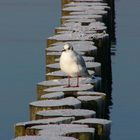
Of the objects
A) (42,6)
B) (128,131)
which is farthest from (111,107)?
(42,6)

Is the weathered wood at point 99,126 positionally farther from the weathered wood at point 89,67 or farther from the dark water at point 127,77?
the dark water at point 127,77

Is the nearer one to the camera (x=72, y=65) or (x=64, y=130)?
(x=64, y=130)

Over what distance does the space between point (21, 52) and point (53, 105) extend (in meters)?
8.70

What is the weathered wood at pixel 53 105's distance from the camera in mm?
8570

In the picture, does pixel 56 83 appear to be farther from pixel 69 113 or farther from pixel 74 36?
pixel 74 36

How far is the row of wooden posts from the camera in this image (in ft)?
25.5

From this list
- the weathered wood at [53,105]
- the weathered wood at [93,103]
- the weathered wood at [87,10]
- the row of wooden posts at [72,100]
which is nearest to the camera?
the row of wooden posts at [72,100]

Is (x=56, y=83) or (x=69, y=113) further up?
(x=56, y=83)

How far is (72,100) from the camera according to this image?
28.8 ft

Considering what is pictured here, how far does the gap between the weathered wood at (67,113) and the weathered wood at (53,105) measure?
0.49ft

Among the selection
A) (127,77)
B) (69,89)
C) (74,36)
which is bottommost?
(127,77)

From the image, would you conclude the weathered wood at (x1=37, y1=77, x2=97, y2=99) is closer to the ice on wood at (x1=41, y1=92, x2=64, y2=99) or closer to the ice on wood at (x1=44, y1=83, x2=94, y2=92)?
the ice on wood at (x1=44, y1=83, x2=94, y2=92)

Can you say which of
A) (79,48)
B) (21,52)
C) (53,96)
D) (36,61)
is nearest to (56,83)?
(53,96)

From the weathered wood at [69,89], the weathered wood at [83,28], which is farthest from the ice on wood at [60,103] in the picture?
the weathered wood at [83,28]
